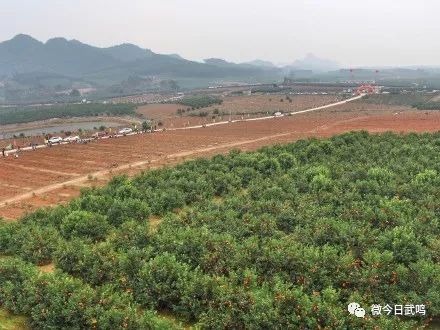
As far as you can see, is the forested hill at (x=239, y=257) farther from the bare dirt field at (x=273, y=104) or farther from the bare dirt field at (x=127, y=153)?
the bare dirt field at (x=273, y=104)

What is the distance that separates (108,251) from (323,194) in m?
10.3

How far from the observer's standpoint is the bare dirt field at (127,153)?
98.4 feet


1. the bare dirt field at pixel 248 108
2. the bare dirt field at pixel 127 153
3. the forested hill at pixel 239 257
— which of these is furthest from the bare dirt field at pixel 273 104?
the forested hill at pixel 239 257

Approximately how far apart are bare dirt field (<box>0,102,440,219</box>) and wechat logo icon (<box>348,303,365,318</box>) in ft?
62.6

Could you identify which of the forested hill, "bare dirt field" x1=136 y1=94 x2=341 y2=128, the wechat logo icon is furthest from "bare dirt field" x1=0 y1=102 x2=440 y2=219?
"bare dirt field" x1=136 y1=94 x2=341 y2=128

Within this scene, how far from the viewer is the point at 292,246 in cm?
1459

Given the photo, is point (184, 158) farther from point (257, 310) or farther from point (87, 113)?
point (87, 113)

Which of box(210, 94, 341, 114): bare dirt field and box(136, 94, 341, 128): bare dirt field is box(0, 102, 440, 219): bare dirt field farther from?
box(210, 94, 341, 114): bare dirt field

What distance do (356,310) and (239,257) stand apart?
4.02m

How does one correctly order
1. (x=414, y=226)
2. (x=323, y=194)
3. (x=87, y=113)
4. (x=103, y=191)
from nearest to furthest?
(x=414, y=226) < (x=323, y=194) < (x=103, y=191) < (x=87, y=113)

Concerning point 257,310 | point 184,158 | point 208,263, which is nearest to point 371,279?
point 257,310

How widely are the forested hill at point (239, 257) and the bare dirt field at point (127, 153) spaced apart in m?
8.53

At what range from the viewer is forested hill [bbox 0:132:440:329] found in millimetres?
11867

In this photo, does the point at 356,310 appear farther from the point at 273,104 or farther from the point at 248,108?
the point at 273,104
